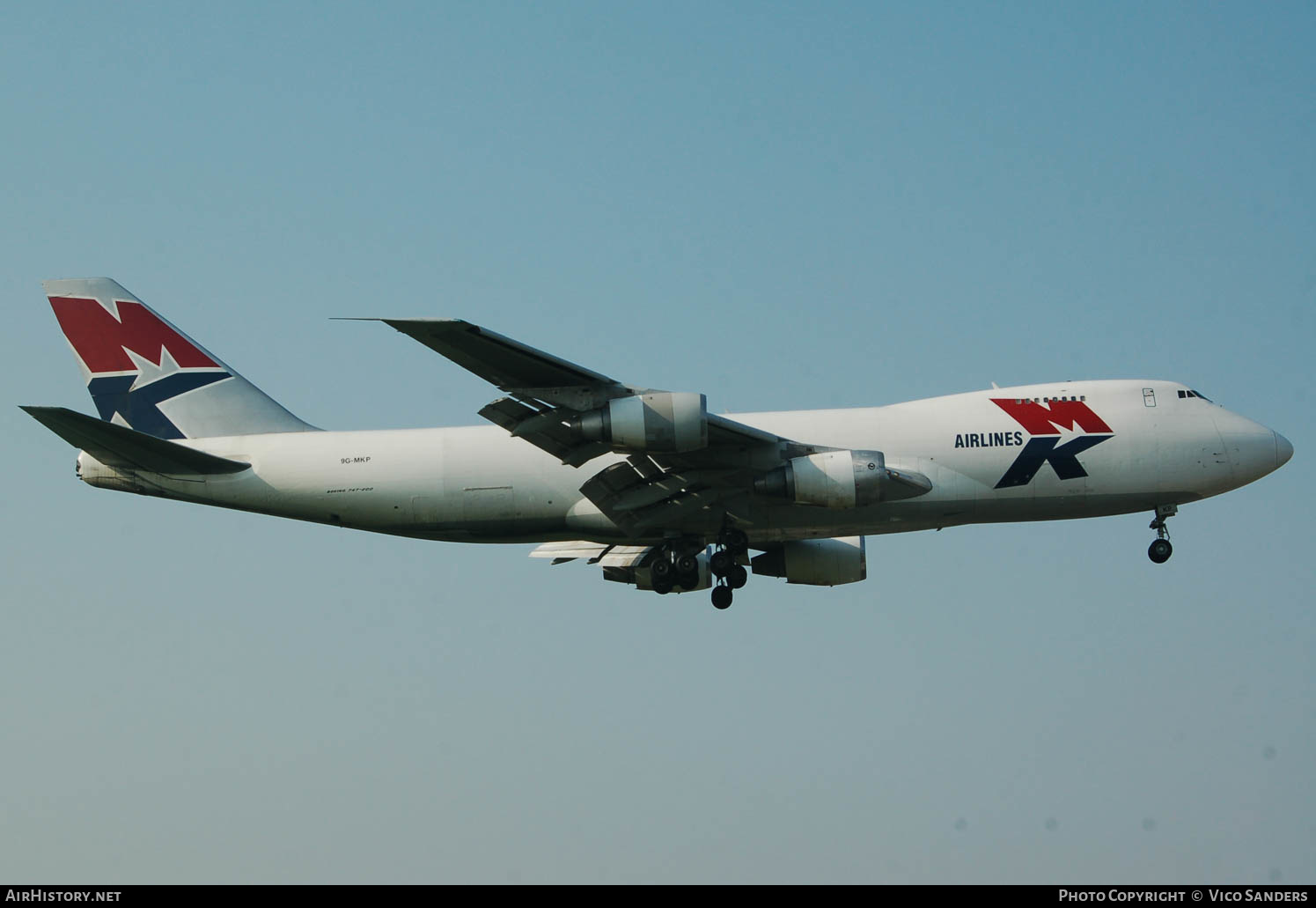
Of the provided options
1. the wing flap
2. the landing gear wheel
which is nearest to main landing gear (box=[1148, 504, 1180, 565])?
the landing gear wheel

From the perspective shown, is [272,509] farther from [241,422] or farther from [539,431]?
[539,431]

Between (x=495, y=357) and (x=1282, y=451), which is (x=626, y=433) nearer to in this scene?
(x=495, y=357)

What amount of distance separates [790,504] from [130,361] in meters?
18.2

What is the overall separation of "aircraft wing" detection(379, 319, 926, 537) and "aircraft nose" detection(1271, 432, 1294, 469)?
1259cm

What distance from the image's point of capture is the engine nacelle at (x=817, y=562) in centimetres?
3928

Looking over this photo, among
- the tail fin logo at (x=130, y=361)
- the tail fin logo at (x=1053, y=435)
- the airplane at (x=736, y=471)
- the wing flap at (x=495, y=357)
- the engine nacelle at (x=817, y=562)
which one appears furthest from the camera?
the engine nacelle at (x=817, y=562)

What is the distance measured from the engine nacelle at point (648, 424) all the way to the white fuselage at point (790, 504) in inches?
161

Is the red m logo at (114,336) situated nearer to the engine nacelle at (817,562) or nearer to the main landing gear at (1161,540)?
the engine nacelle at (817,562)

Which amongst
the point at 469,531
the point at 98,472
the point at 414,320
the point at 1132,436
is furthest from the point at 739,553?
the point at 98,472

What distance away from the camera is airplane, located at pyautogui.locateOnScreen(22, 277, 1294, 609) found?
34219 millimetres

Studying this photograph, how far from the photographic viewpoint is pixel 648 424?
101 ft

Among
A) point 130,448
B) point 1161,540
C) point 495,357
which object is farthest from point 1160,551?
point 130,448

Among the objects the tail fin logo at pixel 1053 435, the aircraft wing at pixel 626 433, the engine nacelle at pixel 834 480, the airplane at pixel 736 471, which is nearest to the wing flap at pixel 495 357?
the aircraft wing at pixel 626 433

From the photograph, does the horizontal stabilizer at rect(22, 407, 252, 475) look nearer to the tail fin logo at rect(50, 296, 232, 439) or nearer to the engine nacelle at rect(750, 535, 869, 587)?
the tail fin logo at rect(50, 296, 232, 439)
